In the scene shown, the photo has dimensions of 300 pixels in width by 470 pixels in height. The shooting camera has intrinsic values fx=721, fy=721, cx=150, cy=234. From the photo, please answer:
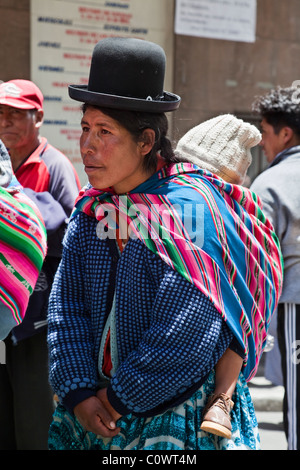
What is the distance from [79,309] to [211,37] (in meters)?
5.74

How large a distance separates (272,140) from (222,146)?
167cm

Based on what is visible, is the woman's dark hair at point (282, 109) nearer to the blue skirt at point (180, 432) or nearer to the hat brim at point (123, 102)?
the hat brim at point (123, 102)

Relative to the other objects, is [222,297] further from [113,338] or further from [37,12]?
[37,12]

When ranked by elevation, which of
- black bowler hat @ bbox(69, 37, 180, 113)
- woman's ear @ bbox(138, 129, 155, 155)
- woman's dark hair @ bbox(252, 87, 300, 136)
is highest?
black bowler hat @ bbox(69, 37, 180, 113)

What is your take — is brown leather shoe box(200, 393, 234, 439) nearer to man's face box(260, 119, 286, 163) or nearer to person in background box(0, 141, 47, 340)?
person in background box(0, 141, 47, 340)

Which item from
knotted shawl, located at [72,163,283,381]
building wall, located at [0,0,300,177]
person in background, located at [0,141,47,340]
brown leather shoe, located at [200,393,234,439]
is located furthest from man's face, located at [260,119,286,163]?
building wall, located at [0,0,300,177]

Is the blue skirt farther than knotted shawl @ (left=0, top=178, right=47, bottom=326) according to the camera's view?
No

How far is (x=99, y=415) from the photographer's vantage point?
2.10m

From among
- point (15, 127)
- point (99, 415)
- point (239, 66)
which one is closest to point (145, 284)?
point (99, 415)

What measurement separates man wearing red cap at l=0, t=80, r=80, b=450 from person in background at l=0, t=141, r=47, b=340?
1083 millimetres

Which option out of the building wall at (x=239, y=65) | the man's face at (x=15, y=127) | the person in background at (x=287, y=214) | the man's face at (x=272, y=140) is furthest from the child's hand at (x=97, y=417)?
the building wall at (x=239, y=65)

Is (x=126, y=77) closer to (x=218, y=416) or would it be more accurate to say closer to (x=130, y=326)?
(x=130, y=326)

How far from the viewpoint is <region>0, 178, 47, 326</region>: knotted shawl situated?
2.44 meters

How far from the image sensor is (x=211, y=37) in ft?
24.6
